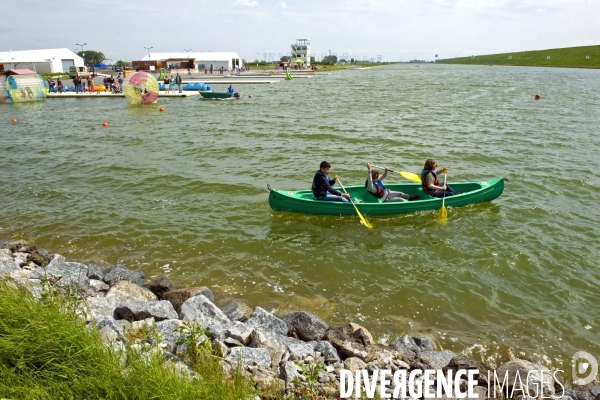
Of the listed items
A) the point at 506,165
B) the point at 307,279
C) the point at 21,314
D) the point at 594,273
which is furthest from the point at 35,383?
the point at 506,165

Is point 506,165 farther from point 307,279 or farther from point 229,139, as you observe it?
point 229,139

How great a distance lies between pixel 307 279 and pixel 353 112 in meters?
23.1

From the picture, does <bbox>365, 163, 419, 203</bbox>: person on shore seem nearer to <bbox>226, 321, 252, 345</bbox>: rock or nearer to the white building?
<bbox>226, 321, 252, 345</bbox>: rock

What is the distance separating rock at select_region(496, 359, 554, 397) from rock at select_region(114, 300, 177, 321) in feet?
16.3

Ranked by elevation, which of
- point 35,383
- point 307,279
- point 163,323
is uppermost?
point 35,383

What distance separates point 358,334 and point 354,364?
1.13 metres

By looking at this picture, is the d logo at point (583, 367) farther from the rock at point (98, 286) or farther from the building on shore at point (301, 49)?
the building on shore at point (301, 49)

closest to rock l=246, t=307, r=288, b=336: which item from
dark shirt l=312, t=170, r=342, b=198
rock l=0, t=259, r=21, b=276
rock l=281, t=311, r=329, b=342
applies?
rock l=281, t=311, r=329, b=342

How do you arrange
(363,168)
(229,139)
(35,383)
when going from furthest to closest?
(229,139) < (363,168) < (35,383)

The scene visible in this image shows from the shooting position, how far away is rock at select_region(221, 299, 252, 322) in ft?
23.3

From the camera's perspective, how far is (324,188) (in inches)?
449

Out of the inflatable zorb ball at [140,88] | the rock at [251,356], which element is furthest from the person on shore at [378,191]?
the inflatable zorb ball at [140,88]

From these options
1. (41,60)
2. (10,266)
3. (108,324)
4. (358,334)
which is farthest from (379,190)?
(41,60)

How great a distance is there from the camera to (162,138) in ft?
73.8
